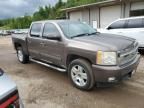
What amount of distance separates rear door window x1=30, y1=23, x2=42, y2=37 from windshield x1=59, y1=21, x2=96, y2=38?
3.61 feet

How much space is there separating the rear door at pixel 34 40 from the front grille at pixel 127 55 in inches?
117

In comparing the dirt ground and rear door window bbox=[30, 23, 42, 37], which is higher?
rear door window bbox=[30, 23, 42, 37]

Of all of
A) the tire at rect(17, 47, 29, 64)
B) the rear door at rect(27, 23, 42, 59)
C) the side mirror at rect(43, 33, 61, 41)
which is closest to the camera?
the side mirror at rect(43, 33, 61, 41)

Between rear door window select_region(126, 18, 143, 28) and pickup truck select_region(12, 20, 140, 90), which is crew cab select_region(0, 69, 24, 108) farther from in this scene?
rear door window select_region(126, 18, 143, 28)

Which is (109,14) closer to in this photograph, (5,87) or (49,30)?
(49,30)

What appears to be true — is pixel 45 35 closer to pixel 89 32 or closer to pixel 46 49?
pixel 46 49

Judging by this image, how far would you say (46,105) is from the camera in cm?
380

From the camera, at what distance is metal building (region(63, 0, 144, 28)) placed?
15459mm

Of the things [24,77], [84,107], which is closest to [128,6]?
[24,77]

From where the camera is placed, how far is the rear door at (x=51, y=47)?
4.91 m

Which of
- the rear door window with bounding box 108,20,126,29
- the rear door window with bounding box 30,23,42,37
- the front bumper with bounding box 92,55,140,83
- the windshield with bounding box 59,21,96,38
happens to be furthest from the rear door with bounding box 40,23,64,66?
the rear door window with bounding box 108,20,126,29

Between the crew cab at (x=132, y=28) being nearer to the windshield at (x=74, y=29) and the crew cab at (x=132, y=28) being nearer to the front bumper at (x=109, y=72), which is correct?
the windshield at (x=74, y=29)

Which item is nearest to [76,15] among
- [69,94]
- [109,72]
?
[69,94]

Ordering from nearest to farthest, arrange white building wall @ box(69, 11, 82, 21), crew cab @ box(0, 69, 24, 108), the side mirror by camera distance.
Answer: crew cab @ box(0, 69, 24, 108)
the side mirror
white building wall @ box(69, 11, 82, 21)
